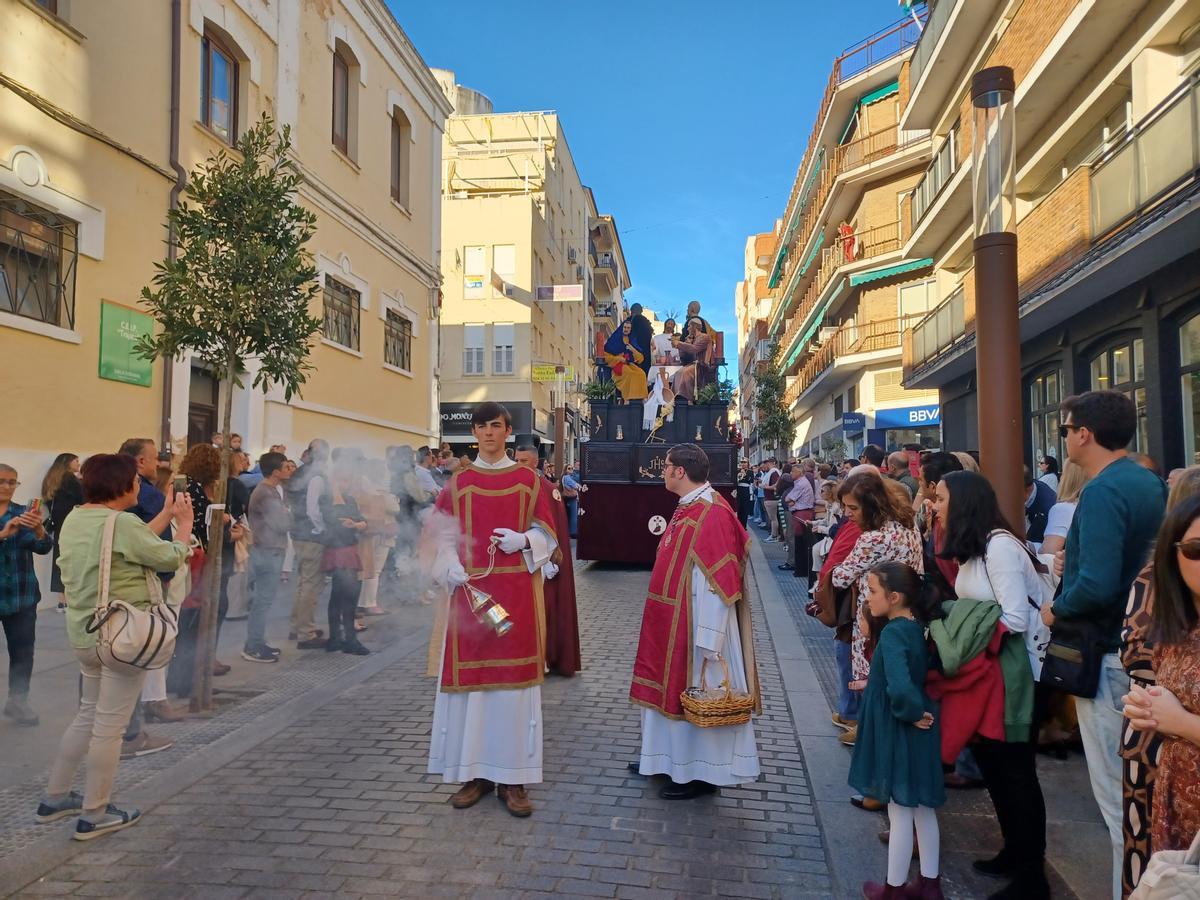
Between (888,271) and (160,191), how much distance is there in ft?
71.6

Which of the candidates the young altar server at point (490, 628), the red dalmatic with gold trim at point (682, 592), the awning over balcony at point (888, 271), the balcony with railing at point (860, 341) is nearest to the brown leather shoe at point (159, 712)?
the young altar server at point (490, 628)

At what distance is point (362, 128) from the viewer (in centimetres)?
1569

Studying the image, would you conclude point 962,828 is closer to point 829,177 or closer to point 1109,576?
point 1109,576

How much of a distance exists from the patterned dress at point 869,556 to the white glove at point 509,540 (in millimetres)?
1683

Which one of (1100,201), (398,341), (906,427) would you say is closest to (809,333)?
(906,427)

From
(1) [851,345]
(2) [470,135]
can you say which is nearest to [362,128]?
(1) [851,345]

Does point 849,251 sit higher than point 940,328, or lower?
higher

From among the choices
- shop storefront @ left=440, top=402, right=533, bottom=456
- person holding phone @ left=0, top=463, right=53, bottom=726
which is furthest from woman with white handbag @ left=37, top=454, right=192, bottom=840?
shop storefront @ left=440, top=402, right=533, bottom=456

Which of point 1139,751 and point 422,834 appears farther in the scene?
point 422,834

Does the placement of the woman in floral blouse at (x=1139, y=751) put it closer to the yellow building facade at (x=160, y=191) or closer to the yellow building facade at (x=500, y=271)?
the yellow building facade at (x=160, y=191)

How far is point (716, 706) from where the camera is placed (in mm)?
3750

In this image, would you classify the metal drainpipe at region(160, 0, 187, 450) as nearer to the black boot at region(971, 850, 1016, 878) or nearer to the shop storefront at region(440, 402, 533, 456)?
the black boot at region(971, 850, 1016, 878)

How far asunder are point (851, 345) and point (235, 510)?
942 inches

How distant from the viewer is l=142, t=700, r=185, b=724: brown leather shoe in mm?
5281
